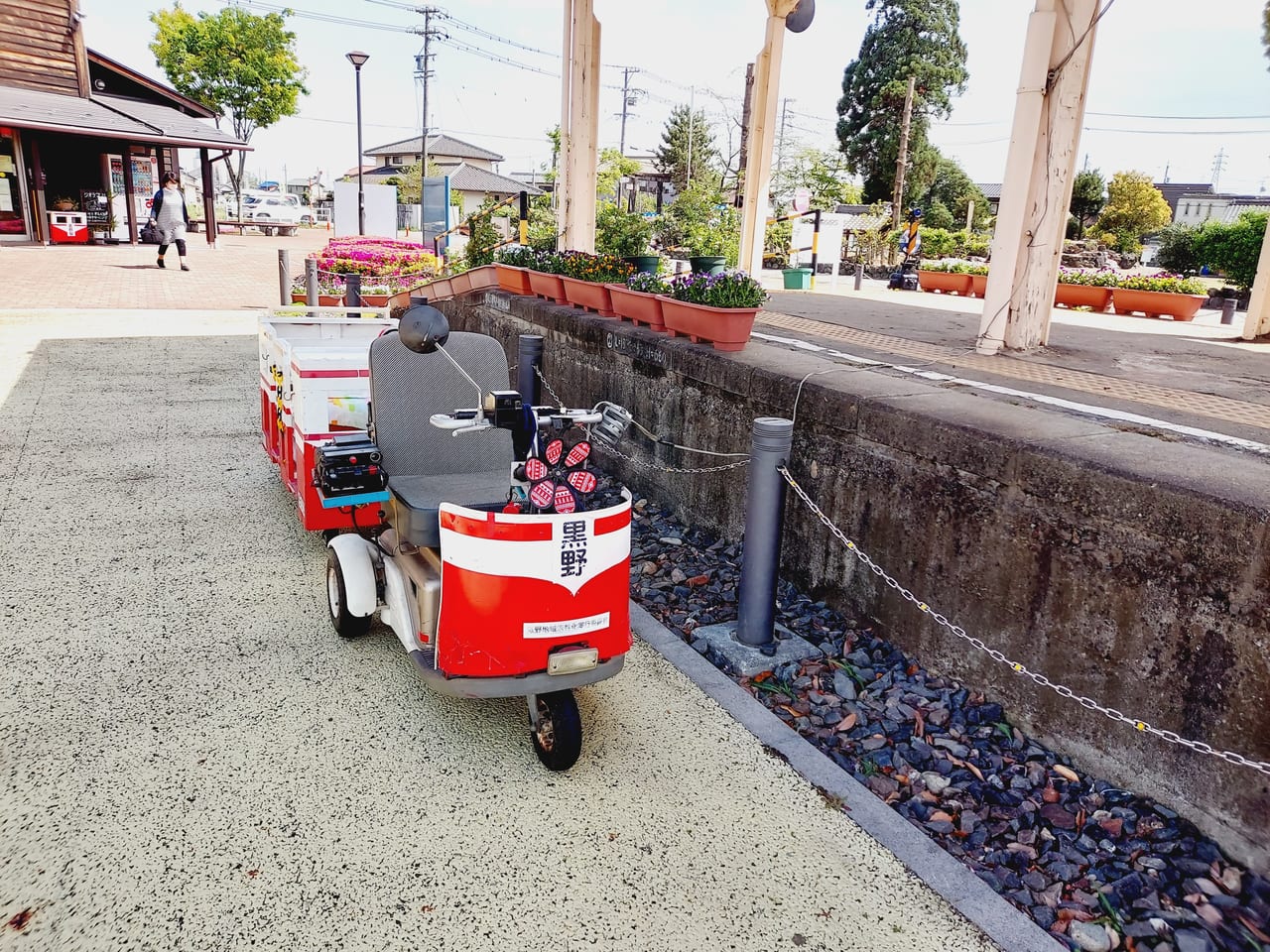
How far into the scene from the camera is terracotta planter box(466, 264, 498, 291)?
8.72 metres

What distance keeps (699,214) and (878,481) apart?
922 cm

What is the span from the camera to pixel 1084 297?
11172 mm

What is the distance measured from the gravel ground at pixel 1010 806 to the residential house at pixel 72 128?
20.9 metres

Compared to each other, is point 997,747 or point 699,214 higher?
point 699,214

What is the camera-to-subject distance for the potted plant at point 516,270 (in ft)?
26.5

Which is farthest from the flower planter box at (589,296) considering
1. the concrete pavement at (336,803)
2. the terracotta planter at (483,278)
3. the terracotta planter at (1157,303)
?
the terracotta planter at (1157,303)

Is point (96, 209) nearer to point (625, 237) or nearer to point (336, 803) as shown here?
point (625, 237)

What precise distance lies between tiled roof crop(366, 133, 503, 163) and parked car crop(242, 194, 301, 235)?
10357 mm

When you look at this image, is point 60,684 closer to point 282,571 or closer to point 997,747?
point 282,571

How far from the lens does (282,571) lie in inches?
176

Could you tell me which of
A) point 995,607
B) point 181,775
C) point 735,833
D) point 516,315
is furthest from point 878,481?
point 516,315

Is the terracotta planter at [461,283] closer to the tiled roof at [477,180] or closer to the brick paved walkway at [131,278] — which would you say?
the brick paved walkway at [131,278]

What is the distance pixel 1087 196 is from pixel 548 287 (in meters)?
35.3

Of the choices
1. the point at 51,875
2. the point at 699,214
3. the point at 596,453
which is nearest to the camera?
the point at 51,875
